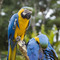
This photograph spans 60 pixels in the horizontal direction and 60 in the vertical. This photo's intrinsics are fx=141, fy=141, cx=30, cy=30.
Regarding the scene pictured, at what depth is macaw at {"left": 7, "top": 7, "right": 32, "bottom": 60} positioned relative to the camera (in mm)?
1915

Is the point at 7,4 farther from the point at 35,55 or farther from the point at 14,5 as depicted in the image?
the point at 35,55

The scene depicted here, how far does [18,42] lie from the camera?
200cm

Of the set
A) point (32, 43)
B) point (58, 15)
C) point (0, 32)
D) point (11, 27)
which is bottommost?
point (32, 43)

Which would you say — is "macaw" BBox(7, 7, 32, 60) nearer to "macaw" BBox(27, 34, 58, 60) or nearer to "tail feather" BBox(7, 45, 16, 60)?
"tail feather" BBox(7, 45, 16, 60)

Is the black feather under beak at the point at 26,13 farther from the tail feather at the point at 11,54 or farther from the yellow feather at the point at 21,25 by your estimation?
the tail feather at the point at 11,54

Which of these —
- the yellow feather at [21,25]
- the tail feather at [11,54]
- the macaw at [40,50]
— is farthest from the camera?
the yellow feather at [21,25]

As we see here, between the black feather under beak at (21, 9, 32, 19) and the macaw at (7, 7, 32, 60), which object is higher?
the black feather under beak at (21, 9, 32, 19)

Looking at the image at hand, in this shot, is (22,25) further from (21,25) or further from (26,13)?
(26,13)

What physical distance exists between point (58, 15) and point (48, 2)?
1.09 meters

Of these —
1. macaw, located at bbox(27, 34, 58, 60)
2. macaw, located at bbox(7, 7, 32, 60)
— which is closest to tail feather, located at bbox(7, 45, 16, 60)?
macaw, located at bbox(7, 7, 32, 60)

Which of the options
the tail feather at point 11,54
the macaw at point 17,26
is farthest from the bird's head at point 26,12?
the tail feather at point 11,54

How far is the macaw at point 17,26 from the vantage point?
1915 mm

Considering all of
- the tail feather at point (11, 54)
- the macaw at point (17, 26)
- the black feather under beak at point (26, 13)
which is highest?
the black feather under beak at point (26, 13)

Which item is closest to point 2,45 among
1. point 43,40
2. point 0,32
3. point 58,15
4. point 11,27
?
point 0,32
